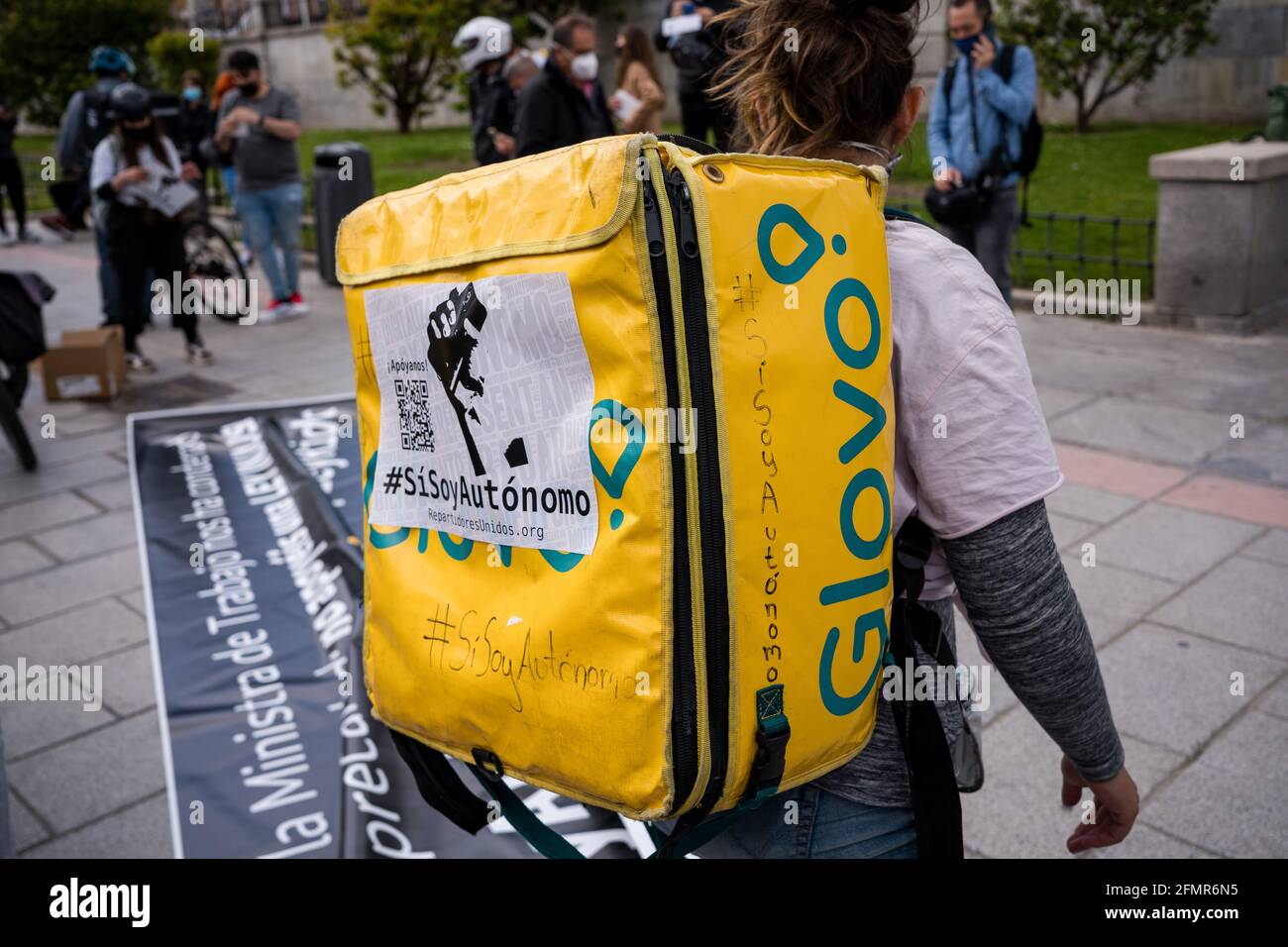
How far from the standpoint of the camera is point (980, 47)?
649 cm

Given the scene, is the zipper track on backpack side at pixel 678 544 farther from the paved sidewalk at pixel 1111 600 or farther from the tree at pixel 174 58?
the tree at pixel 174 58

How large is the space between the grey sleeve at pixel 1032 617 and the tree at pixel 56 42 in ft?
93.8

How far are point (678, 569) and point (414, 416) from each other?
47 cm

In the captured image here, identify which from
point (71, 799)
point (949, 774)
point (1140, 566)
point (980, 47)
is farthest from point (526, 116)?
point (949, 774)

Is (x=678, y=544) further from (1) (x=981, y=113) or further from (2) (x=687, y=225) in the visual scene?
(1) (x=981, y=113)

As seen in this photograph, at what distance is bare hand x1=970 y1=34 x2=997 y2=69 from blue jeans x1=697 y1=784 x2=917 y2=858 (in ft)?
19.3

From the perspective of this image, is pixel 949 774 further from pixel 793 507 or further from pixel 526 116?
pixel 526 116

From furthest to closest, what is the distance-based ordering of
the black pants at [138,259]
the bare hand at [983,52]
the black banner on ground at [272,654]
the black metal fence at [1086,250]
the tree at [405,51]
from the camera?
1. the tree at [405,51]
2. the black metal fence at [1086,250]
3. the black pants at [138,259]
4. the bare hand at [983,52]
5. the black banner on ground at [272,654]

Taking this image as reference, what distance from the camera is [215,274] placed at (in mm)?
9555

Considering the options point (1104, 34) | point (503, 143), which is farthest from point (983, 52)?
point (1104, 34)

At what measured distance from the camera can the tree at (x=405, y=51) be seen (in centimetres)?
2261

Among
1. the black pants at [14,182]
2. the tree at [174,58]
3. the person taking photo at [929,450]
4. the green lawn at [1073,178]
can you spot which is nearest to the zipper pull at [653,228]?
the person taking photo at [929,450]

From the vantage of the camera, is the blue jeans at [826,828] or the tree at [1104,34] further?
the tree at [1104,34]
